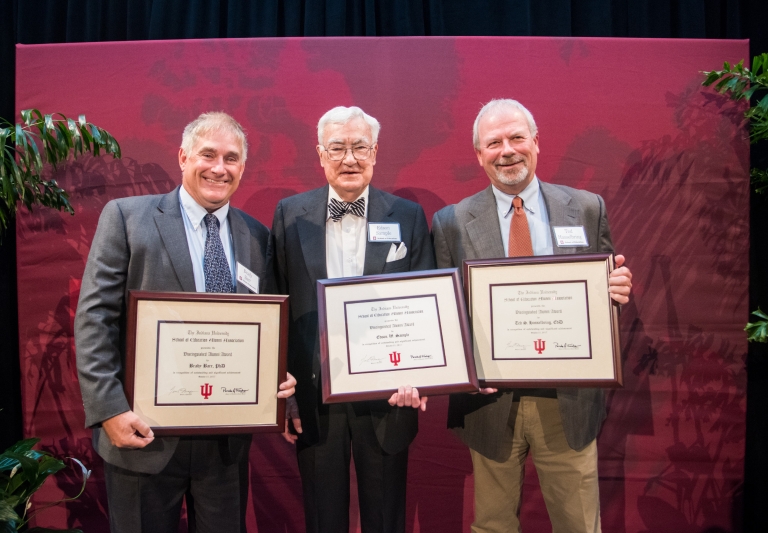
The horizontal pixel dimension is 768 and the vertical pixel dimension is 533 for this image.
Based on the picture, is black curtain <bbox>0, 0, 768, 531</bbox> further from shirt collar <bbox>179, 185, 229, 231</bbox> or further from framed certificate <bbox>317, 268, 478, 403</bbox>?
framed certificate <bbox>317, 268, 478, 403</bbox>

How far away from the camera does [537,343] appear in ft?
6.07

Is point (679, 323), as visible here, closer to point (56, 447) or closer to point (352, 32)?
point (352, 32)

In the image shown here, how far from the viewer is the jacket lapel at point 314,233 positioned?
200cm

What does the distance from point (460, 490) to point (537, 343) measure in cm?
139

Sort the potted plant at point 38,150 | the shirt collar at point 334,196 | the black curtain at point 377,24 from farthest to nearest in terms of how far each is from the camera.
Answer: the black curtain at point 377,24 < the potted plant at point 38,150 < the shirt collar at point 334,196

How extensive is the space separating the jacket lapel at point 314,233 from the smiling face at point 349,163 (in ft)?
0.30

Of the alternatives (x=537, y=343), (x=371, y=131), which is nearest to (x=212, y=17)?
(x=371, y=131)

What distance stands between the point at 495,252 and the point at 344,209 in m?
0.60

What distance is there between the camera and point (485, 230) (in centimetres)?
208

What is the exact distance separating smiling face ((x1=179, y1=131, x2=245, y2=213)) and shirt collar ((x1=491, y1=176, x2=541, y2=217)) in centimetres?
102

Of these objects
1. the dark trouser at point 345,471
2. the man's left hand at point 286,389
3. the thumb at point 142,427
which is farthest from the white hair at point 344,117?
the thumb at point 142,427

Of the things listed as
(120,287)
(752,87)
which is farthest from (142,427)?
(752,87)

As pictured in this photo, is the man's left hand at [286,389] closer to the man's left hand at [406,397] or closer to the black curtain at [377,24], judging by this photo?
the man's left hand at [406,397]

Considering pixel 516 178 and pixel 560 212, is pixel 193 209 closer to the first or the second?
pixel 516 178
